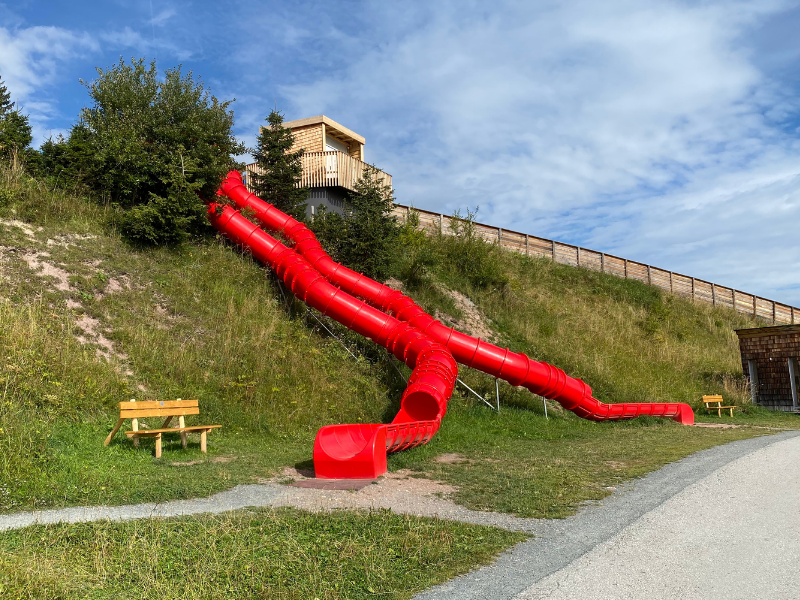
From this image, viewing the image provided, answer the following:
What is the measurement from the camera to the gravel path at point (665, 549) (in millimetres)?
4457

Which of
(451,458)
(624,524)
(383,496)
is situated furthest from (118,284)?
(624,524)

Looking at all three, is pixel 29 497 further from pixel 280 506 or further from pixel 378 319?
pixel 378 319

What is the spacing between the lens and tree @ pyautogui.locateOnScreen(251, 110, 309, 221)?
66.9ft

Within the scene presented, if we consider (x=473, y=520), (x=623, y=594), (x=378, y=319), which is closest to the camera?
(x=623, y=594)

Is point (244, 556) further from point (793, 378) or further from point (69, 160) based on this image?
point (793, 378)

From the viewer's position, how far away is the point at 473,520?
6652 mm

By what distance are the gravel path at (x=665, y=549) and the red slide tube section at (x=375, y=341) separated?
11.3 ft

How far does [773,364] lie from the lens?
23188mm

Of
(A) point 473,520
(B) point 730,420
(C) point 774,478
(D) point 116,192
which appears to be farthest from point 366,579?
(B) point 730,420

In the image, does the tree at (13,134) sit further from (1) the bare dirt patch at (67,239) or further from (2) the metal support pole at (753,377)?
(2) the metal support pole at (753,377)

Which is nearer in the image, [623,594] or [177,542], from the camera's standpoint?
[623,594]

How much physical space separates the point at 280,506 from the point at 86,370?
640 centimetres

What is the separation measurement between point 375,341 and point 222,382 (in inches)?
156

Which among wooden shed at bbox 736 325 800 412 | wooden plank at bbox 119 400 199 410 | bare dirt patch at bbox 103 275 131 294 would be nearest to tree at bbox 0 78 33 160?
bare dirt patch at bbox 103 275 131 294
